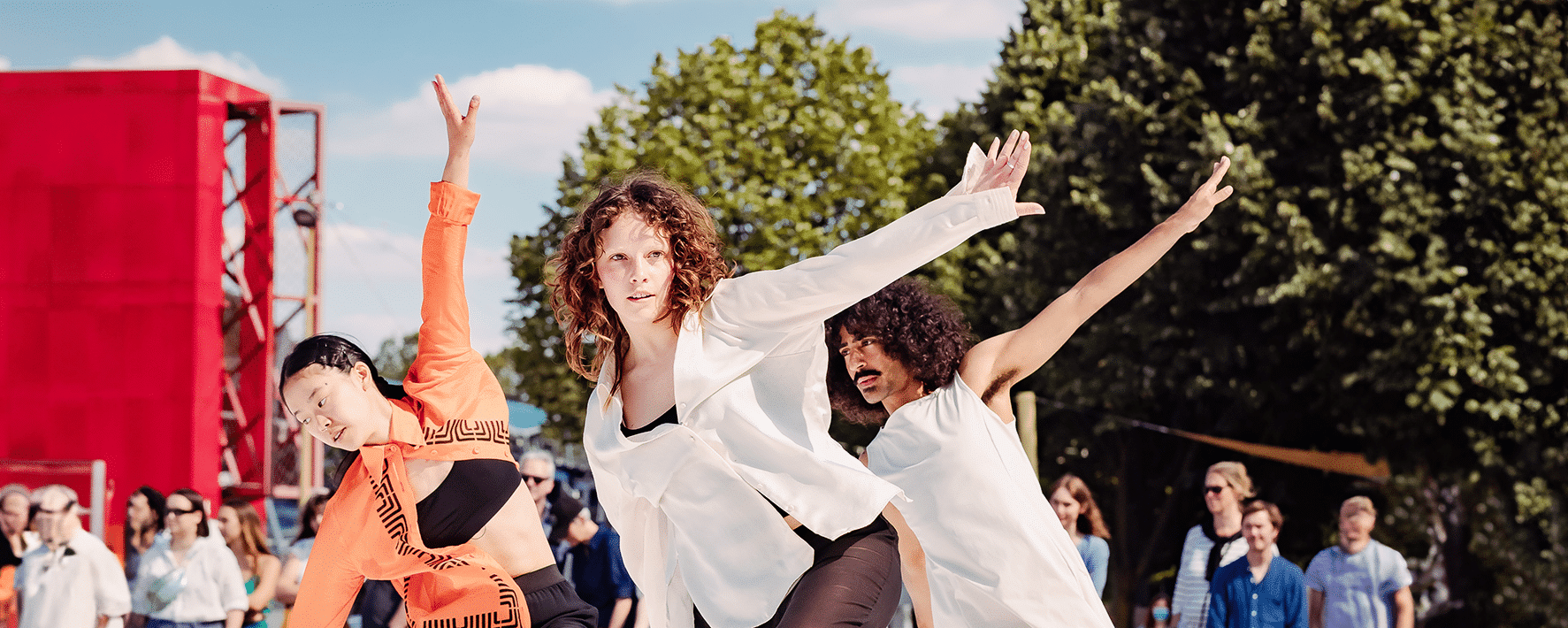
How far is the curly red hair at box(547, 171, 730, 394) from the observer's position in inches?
140

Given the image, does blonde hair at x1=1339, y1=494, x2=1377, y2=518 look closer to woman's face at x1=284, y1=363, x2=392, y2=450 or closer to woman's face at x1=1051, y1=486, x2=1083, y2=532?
woman's face at x1=1051, y1=486, x2=1083, y2=532

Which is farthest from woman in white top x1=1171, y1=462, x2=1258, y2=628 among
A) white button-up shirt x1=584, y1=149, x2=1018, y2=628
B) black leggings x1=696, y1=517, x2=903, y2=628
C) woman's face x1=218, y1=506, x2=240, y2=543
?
woman's face x1=218, y1=506, x2=240, y2=543

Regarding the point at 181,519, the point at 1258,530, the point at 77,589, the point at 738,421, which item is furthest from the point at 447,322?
the point at 77,589

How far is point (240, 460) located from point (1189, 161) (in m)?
13.2

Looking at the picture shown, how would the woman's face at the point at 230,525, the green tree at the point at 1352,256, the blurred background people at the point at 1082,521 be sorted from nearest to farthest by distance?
the blurred background people at the point at 1082,521 < the woman's face at the point at 230,525 < the green tree at the point at 1352,256

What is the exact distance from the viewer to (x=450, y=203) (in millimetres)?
3797

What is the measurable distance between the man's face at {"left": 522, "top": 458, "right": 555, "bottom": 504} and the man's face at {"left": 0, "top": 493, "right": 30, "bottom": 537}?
3729 mm

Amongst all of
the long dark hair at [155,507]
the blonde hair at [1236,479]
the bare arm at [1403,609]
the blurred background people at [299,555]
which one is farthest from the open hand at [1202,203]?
the long dark hair at [155,507]

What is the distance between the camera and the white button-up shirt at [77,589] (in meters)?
8.31

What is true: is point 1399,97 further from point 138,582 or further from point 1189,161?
point 138,582

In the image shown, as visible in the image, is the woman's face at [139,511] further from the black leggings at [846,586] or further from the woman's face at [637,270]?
the black leggings at [846,586]

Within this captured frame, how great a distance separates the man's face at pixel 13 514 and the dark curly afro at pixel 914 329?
7.10 meters

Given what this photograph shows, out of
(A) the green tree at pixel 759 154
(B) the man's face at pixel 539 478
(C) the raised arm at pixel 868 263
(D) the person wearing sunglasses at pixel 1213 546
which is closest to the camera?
(C) the raised arm at pixel 868 263

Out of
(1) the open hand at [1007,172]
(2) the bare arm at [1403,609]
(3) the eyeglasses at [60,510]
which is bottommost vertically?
(2) the bare arm at [1403,609]
